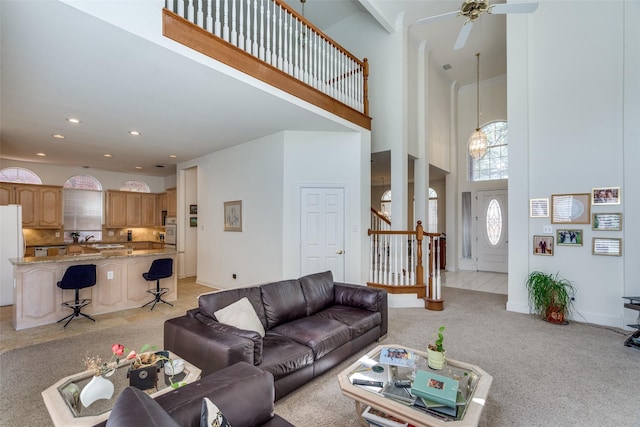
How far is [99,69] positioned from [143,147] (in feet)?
10.7

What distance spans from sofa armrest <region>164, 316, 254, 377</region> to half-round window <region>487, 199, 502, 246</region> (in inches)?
311

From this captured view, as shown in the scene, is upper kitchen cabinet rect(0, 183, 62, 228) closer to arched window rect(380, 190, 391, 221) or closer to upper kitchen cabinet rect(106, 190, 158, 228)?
upper kitchen cabinet rect(106, 190, 158, 228)

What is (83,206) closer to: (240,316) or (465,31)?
(240,316)

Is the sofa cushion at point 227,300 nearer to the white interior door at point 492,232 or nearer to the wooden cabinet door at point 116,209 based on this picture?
the white interior door at point 492,232

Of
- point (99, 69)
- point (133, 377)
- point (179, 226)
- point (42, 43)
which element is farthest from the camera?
point (179, 226)

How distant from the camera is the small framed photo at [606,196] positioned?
4047 millimetres

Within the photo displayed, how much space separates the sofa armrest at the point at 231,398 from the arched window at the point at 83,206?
8.69 m

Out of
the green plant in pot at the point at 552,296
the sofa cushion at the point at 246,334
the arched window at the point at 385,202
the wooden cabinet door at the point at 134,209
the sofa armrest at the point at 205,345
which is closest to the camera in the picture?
the sofa armrest at the point at 205,345

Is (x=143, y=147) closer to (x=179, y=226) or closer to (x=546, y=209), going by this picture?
(x=179, y=226)

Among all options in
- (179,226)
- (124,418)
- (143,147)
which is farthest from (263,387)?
(179,226)

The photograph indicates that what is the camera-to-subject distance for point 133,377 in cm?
173

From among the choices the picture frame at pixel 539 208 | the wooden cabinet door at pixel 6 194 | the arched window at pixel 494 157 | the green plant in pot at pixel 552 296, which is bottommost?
the green plant in pot at pixel 552 296

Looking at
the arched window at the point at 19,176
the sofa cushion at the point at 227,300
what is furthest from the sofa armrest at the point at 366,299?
the arched window at the point at 19,176

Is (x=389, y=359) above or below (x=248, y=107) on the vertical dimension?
below
